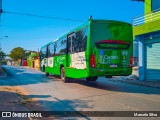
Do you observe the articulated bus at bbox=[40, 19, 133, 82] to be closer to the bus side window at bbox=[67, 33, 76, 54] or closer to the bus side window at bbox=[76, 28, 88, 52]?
the bus side window at bbox=[76, 28, 88, 52]

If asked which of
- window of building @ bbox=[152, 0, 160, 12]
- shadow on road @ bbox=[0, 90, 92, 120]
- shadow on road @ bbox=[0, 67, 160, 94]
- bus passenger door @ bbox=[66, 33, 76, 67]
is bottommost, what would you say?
shadow on road @ bbox=[0, 90, 92, 120]

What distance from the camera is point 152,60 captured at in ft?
72.9

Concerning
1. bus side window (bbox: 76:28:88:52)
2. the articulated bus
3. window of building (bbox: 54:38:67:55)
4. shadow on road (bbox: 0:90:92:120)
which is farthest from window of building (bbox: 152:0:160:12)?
shadow on road (bbox: 0:90:92:120)

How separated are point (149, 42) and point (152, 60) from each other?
146 centimetres

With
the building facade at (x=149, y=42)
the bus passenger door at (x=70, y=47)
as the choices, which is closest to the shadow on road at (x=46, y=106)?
the bus passenger door at (x=70, y=47)

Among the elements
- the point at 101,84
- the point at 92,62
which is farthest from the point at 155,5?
the point at 92,62

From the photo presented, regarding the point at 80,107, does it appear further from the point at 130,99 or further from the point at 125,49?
the point at 125,49

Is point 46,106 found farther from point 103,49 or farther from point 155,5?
point 155,5

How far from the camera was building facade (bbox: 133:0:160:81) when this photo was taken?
21.3 m

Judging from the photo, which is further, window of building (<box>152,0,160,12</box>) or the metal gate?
window of building (<box>152,0,160,12</box>)

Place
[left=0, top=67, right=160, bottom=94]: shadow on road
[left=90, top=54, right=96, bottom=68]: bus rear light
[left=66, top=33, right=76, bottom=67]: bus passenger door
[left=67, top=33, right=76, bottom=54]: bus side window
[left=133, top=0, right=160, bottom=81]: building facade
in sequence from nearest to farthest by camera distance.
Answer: [left=90, top=54, right=96, bottom=68]: bus rear light → [left=0, top=67, right=160, bottom=94]: shadow on road → [left=67, top=33, right=76, bottom=54]: bus side window → [left=66, top=33, right=76, bottom=67]: bus passenger door → [left=133, top=0, right=160, bottom=81]: building facade

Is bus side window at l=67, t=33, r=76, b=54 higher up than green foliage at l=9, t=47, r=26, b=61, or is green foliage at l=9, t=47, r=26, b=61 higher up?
green foliage at l=9, t=47, r=26, b=61

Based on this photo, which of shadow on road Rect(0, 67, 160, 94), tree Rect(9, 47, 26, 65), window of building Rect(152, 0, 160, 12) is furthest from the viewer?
tree Rect(9, 47, 26, 65)

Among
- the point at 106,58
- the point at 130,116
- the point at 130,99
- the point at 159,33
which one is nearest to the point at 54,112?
the point at 130,116
